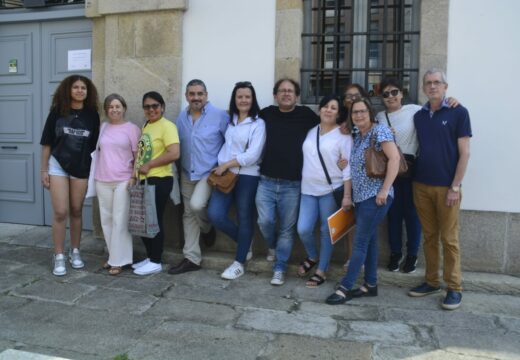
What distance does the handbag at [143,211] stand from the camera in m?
4.57

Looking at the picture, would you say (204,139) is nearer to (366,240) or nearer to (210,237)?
(210,237)

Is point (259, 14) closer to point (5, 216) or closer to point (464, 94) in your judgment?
point (464, 94)

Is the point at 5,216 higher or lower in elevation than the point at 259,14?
lower

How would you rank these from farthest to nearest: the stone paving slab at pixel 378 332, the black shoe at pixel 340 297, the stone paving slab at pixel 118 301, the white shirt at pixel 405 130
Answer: the white shirt at pixel 405 130 → the black shoe at pixel 340 297 → the stone paving slab at pixel 118 301 → the stone paving slab at pixel 378 332

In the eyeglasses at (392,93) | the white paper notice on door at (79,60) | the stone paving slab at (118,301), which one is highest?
the white paper notice on door at (79,60)

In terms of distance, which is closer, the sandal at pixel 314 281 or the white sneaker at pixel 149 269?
the sandal at pixel 314 281

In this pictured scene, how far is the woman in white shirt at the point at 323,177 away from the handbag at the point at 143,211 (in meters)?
1.34

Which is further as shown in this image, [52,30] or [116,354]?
[52,30]

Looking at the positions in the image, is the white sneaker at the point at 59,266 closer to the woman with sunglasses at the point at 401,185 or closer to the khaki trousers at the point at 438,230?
the woman with sunglasses at the point at 401,185

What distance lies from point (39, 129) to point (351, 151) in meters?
3.99

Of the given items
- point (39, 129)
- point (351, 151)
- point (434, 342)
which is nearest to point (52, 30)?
point (39, 129)

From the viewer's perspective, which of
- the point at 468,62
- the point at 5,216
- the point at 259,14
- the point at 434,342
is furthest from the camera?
the point at 5,216

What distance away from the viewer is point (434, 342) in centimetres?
342

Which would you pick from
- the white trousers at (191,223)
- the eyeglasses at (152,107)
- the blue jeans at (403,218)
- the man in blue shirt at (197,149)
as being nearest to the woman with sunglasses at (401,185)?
the blue jeans at (403,218)
